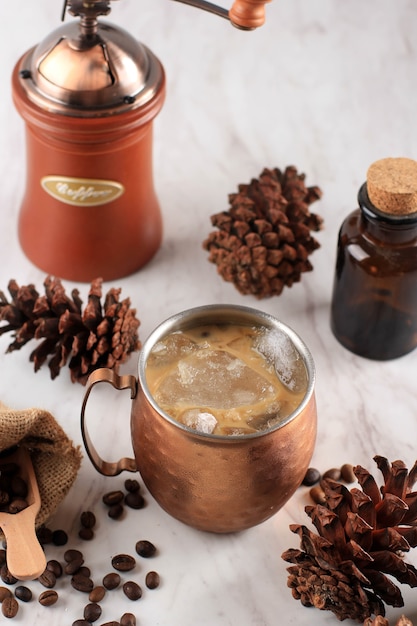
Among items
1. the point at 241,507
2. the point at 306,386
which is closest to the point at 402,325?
the point at 306,386

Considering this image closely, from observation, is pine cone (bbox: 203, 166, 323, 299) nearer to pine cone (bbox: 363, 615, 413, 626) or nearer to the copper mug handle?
the copper mug handle

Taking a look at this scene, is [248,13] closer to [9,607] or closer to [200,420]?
[200,420]

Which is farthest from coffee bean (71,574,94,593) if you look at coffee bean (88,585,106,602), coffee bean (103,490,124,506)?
coffee bean (103,490,124,506)

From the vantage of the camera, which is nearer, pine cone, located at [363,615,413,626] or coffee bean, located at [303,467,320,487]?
pine cone, located at [363,615,413,626]

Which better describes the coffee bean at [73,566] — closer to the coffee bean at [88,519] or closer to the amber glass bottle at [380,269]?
the coffee bean at [88,519]

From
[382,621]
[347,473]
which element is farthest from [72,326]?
[382,621]

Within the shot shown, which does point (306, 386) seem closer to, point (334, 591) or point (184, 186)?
point (334, 591)

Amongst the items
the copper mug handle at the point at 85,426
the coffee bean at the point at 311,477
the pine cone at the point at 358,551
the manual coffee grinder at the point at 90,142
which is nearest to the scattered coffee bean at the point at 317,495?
the coffee bean at the point at 311,477

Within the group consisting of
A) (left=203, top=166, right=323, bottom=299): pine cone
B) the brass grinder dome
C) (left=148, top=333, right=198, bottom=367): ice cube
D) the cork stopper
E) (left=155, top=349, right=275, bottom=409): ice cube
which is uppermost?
the brass grinder dome

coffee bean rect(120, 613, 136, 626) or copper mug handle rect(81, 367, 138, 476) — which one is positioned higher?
copper mug handle rect(81, 367, 138, 476)
